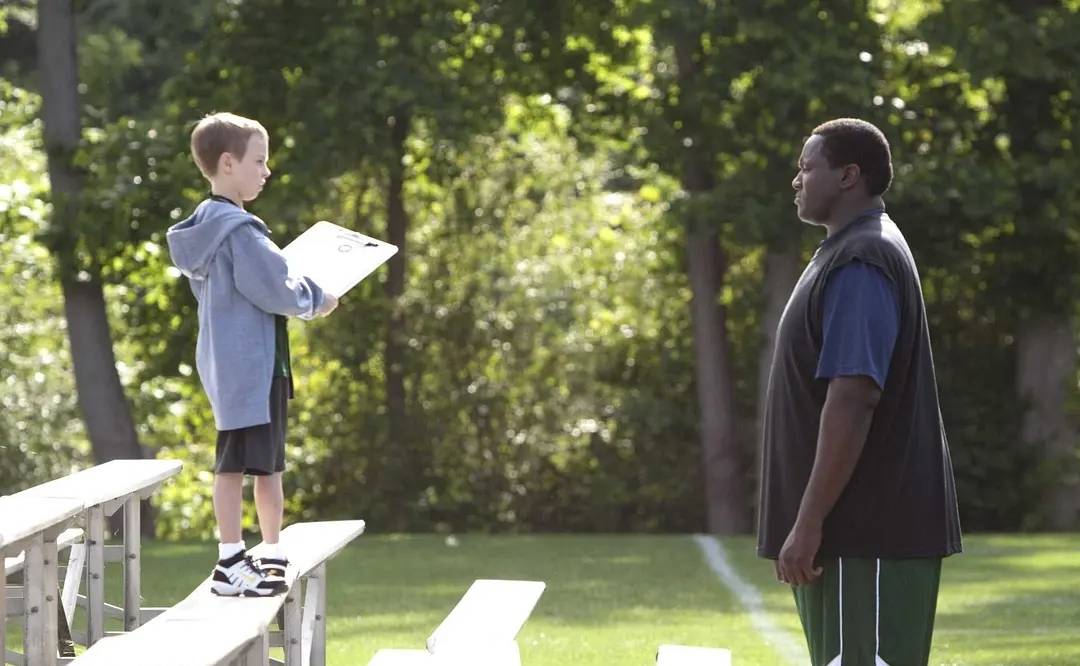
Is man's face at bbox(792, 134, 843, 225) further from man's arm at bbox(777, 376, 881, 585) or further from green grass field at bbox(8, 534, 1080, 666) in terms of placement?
green grass field at bbox(8, 534, 1080, 666)

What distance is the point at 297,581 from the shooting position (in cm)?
602

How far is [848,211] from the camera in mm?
4633

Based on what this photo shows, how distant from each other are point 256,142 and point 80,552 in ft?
7.74

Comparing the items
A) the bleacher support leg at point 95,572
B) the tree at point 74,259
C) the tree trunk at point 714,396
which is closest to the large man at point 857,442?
the bleacher support leg at point 95,572

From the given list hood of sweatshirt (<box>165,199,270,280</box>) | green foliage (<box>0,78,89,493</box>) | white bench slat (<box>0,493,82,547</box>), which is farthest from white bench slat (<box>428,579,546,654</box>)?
green foliage (<box>0,78,89,493</box>)

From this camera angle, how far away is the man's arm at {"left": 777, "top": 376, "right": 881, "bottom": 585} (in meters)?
4.38

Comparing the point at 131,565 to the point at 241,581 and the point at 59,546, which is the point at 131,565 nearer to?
the point at 59,546

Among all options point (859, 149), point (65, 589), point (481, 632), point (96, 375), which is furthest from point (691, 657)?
point (96, 375)

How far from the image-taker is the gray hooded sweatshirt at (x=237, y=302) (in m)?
5.58

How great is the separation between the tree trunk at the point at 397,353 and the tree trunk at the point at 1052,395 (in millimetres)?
5480

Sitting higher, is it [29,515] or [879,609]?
[29,515]

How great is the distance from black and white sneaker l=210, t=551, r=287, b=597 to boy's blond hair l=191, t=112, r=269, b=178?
1180 millimetres

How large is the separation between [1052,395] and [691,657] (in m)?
12.0

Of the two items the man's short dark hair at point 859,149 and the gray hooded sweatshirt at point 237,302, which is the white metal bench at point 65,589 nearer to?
the gray hooded sweatshirt at point 237,302
